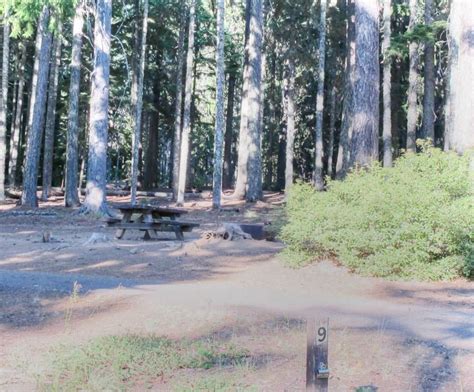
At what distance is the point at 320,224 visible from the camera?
12031 millimetres

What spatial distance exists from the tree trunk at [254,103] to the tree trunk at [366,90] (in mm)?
13348

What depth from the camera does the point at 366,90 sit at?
51.3ft

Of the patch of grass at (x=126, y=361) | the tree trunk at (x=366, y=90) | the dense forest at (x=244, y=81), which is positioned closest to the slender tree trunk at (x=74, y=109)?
the dense forest at (x=244, y=81)

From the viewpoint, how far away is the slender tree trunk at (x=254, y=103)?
28.9 metres

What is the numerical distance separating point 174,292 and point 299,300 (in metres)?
2.03

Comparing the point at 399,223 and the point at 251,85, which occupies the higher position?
the point at 251,85

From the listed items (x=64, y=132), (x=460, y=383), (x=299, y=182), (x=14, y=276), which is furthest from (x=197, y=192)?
(x=460, y=383)

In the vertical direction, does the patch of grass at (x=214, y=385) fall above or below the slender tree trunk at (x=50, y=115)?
below

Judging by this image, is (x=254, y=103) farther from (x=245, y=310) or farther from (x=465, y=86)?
(x=245, y=310)

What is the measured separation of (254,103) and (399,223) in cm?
1871

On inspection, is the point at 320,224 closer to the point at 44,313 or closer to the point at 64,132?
the point at 44,313

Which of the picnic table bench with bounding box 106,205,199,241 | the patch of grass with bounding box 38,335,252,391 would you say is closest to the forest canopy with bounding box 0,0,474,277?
the picnic table bench with bounding box 106,205,199,241

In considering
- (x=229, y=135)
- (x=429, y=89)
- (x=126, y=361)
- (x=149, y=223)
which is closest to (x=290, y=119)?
(x=429, y=89)

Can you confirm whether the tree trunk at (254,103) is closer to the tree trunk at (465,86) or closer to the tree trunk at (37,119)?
the tree trunk at (37,119)
